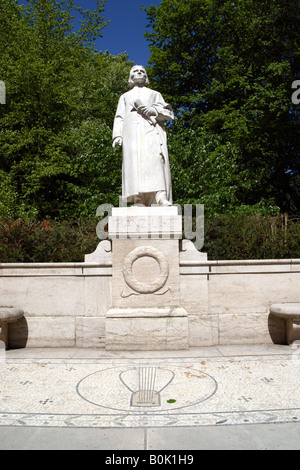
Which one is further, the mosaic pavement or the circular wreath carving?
the circular wreath carving

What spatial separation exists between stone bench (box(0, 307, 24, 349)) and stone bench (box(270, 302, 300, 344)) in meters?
3.77

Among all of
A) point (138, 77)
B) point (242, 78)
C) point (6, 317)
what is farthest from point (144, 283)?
point (242, 78)

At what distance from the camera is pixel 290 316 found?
5.25m

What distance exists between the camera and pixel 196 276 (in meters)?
5.63

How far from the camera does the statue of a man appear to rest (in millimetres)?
5711

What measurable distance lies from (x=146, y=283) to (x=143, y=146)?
2.16 m

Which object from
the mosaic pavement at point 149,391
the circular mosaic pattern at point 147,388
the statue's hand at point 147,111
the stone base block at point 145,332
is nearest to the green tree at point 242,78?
the statue's hand at point 147,111

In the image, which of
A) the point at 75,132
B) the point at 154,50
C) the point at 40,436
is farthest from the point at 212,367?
the point at 154,50

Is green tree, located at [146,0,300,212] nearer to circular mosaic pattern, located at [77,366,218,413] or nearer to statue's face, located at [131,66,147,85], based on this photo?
statue's face, located at [131,66,147,85]

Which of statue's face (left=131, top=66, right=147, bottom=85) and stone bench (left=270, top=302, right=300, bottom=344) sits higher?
statue's face (left=131, top=66, right=147, bottom=85)

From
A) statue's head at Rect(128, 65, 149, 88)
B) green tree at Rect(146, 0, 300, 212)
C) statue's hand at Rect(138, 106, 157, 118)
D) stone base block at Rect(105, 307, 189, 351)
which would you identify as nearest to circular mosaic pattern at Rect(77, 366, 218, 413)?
stone base block at Rect(105, 307, 189, 351)

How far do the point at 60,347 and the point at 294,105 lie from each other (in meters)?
14.6

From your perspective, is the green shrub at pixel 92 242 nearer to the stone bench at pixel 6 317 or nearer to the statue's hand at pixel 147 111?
the stone bench at pixel 6 317
